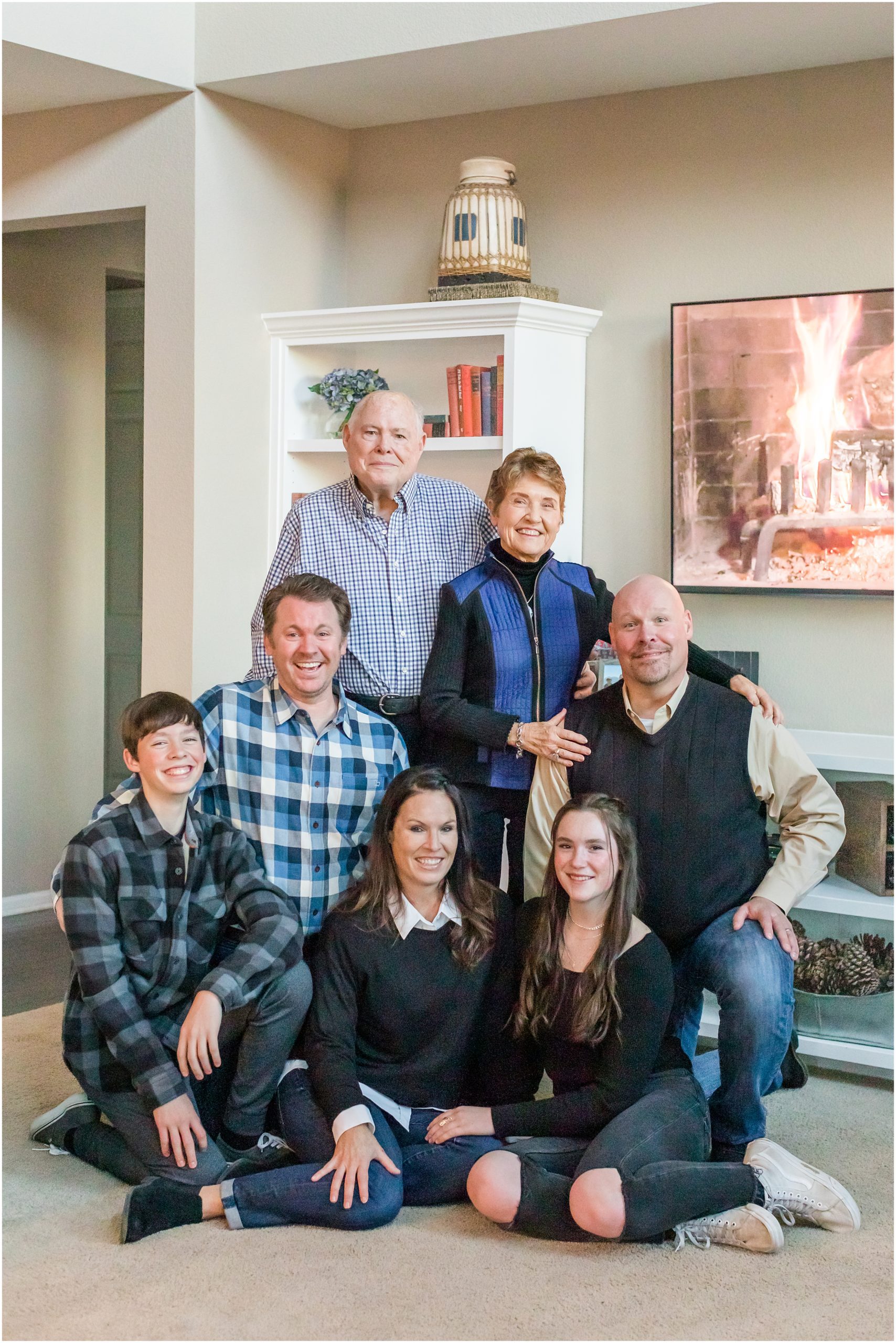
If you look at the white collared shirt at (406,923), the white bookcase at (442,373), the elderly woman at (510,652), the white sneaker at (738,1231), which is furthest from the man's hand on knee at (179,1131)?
the white bookcase at (442,373)

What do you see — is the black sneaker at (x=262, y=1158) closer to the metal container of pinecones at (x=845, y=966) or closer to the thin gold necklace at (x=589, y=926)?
the thin gold necklace at (x=589, y=926)

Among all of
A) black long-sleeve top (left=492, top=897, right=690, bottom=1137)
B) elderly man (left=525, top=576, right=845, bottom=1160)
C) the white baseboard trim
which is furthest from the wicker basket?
the white baseboard trim

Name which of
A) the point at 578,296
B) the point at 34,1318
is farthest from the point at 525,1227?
the point at 578,296

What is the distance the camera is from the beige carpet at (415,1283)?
2201 millimetres

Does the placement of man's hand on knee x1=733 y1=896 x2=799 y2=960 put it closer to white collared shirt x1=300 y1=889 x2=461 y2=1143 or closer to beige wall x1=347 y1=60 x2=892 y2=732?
white collared shirt x1=300 y1=889 x2=461 y2=1143

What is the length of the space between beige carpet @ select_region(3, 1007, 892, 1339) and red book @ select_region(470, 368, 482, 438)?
225 cm

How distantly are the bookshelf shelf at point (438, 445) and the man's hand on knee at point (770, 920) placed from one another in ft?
5.57

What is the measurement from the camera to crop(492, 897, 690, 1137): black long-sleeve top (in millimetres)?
2529

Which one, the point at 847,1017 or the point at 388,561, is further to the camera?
the point at 847,1017

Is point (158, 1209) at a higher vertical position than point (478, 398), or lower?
lower

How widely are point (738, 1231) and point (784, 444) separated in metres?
2.11

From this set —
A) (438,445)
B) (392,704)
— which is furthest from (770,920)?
(438,445)

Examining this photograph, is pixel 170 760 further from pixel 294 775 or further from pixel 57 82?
pixel 57 82

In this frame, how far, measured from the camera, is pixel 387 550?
312 cm
